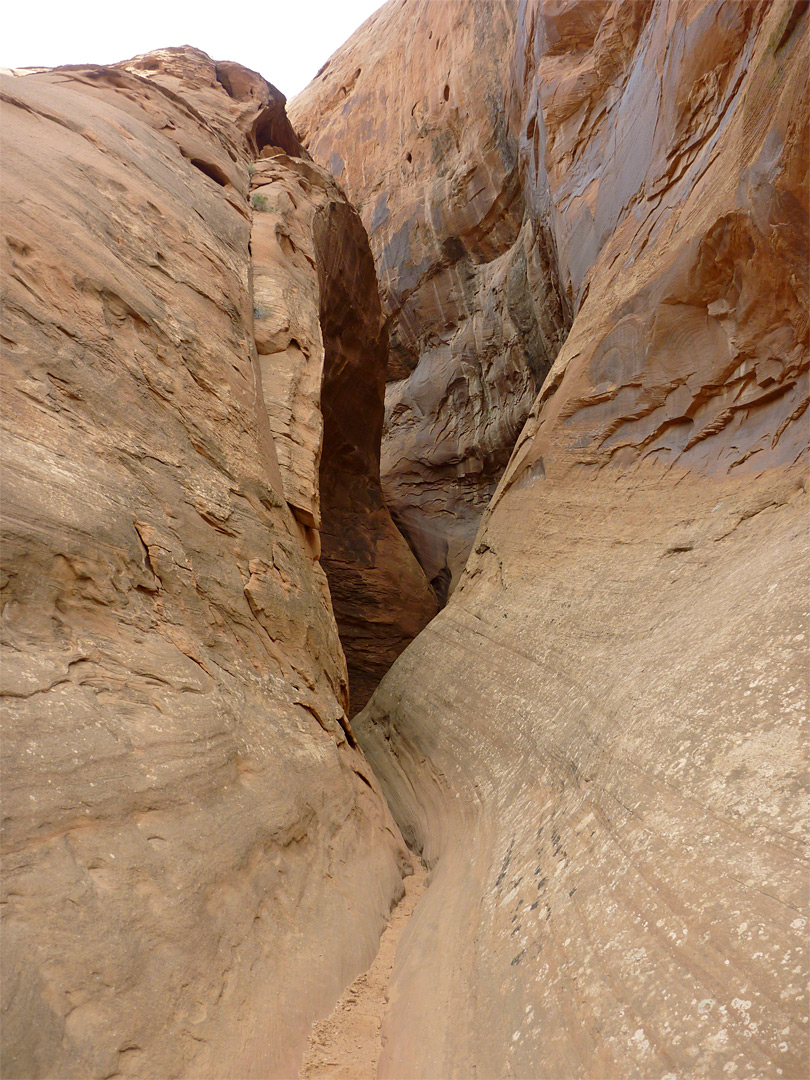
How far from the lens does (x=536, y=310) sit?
12.4 m

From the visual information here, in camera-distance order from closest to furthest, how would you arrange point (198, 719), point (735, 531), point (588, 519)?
1. point (198, 719)
2. point (735, 531)
3. point (588, 519)

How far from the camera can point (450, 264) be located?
15.5 meters

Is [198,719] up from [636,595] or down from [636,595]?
down

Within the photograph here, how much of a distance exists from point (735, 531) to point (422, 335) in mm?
13004

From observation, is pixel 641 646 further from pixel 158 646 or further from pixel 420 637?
pixel 420 637

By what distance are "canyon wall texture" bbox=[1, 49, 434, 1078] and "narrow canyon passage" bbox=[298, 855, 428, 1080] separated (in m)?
0.08

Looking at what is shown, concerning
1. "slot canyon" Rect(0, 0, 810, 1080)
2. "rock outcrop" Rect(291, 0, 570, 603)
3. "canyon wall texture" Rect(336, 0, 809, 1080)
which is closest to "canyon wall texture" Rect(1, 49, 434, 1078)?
"slot canyon" Rect(0, 0, 810, 1080)

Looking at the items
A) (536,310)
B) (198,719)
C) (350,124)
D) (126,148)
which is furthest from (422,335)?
(198,719)

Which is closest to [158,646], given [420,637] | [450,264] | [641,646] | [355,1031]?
[355,1031]

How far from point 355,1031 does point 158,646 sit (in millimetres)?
1835

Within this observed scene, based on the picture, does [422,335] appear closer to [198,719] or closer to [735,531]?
[735,531]

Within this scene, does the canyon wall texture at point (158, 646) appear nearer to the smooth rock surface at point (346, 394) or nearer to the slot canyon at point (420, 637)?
the slot canyon at point (420, 637)

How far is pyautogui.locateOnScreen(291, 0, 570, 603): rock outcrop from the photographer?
1346 centimetres

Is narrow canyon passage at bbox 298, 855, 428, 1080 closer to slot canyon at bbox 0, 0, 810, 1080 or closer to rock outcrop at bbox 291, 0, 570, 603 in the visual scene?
slot canyon at bbox 0, 0, 810, 1080
